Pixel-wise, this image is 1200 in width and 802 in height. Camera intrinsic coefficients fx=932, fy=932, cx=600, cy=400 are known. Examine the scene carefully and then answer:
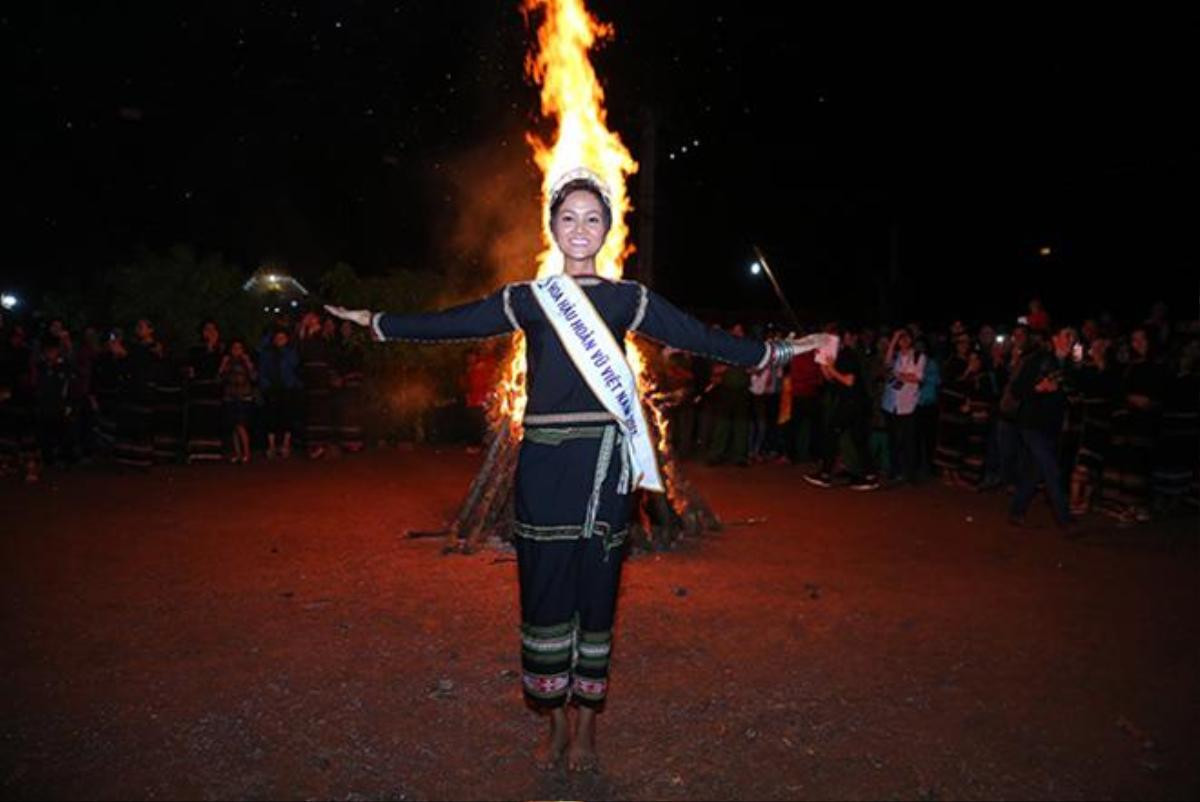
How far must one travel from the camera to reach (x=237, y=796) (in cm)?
398

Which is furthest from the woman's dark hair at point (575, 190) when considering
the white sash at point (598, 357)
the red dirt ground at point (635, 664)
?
the red dirt ground at point (635, 664)

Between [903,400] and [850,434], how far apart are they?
948 millimetres

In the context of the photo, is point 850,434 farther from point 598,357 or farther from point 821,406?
point 598,357

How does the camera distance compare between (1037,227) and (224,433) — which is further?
(1037,227)

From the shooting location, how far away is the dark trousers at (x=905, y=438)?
41.3 feet

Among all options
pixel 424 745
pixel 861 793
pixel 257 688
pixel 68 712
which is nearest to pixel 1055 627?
pixel 861 793

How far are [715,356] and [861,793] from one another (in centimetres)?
203

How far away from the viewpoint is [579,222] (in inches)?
165

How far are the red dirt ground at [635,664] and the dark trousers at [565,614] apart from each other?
1.43ft

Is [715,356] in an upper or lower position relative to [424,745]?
upper

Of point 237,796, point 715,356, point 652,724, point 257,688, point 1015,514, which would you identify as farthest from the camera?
point 1015,514

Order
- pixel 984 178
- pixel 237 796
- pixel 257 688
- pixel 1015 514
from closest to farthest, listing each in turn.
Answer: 1. pixel 237 796
2. pixel 257 688
3. pixel 1015 514
4. pixel 984 178

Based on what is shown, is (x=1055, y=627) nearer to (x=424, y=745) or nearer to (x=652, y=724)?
(x=652, y=724)

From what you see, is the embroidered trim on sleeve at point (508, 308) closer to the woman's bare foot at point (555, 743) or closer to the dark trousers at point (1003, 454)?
the woman's bare foot at point (555, 743)
